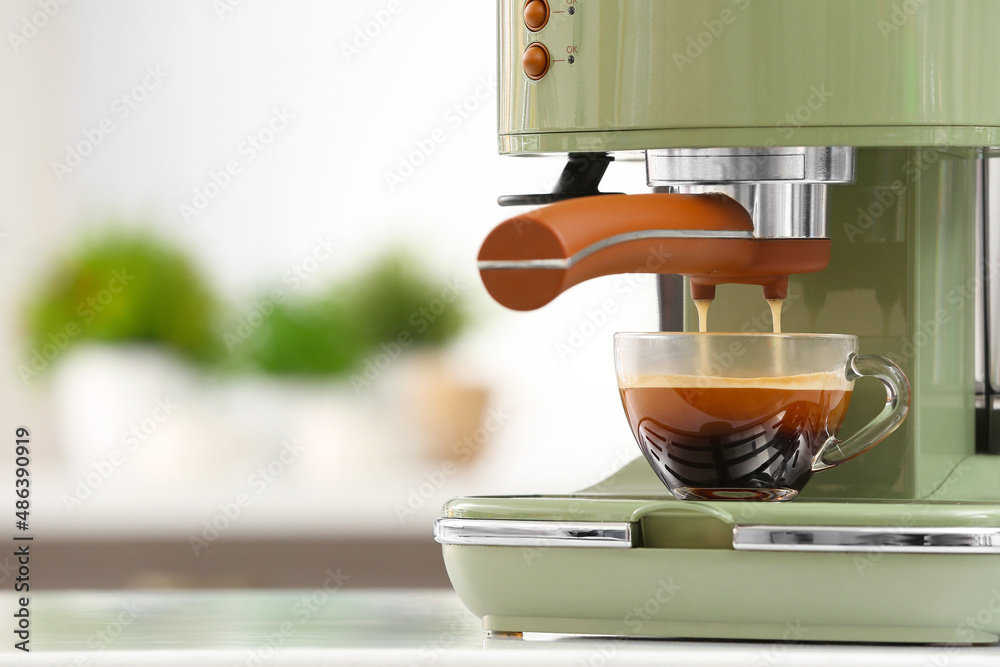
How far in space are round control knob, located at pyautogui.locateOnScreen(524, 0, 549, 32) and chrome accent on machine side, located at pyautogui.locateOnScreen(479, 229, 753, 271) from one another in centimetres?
13

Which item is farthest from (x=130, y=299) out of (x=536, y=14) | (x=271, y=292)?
(x=536, y=14)

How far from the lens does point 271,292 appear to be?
1856 millimetres

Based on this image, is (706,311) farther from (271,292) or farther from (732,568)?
(271,292)

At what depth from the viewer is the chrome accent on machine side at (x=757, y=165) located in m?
0.60

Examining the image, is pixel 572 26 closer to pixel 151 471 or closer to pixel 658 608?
pixel 658 608

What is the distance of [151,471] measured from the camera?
1744 millimetres

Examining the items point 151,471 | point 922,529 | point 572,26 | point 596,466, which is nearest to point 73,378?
point 151,471

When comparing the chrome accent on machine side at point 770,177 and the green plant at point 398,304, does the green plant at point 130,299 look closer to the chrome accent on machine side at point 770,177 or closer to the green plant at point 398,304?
the green plant at point 398,304
